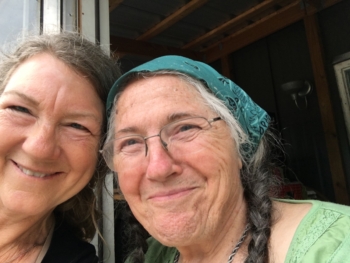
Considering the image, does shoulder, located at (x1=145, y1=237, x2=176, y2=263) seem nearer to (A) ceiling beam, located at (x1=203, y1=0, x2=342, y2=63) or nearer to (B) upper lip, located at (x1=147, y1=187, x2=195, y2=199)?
(B) upper lip, located at (x1=147, y1=187, x2=195, y2=199)

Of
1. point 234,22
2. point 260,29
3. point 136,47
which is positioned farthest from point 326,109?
point 136,47

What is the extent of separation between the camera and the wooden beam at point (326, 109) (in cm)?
307

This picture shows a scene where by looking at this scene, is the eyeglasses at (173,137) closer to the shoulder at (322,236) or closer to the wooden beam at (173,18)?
the shoulder at (322,236)

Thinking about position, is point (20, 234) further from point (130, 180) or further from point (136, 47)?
point (136, 47)

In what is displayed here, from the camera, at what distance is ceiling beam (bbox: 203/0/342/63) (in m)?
3.36

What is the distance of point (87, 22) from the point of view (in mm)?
1335

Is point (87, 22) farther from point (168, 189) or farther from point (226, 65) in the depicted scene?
point (226, 65)

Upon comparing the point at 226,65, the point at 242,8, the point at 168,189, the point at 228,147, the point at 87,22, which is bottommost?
the point at 168,189

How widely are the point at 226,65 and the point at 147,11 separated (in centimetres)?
142

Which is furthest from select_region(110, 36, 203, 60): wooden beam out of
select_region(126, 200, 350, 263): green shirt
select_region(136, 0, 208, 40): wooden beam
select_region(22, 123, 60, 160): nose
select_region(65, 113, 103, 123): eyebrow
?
select_region(126, 200, 350, 263): green shirt

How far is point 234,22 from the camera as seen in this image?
3518mm

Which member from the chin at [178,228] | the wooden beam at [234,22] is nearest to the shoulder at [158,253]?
the chin at [178,228]

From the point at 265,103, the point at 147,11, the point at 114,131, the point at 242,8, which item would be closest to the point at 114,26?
the point at 147,11

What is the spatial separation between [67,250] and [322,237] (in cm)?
80
